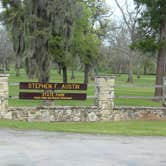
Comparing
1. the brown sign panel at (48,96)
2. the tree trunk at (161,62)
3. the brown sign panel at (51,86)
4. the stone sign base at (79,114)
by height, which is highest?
the tree trunk at (161,62)

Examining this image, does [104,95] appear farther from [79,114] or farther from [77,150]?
[77,150]

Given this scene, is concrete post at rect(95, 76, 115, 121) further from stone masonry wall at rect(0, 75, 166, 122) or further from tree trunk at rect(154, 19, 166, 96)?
tree trunk at rect(154, 19, 166, 96)

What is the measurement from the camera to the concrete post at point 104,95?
52.1 feet

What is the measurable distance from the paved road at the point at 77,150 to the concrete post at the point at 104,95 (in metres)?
5.27

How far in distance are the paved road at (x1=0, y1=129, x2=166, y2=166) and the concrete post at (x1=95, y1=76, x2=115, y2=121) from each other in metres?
5.27

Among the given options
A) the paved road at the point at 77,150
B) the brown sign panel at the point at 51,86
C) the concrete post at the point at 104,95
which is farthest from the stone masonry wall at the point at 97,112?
the paved road at the point at 77,150

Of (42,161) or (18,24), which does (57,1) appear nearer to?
(18,24)

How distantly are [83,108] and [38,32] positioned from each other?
6.47m

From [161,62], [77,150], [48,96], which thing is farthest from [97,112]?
[161,62]

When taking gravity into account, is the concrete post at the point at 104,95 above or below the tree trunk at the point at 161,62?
below

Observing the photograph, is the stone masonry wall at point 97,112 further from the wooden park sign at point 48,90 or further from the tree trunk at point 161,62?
the tree trunk at point 161,62

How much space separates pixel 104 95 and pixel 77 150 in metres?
7.57

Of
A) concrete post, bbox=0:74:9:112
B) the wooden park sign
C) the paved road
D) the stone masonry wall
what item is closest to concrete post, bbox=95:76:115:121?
the stone masonry wall

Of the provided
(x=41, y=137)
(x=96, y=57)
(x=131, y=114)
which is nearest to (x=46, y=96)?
(x=131, y=114)
